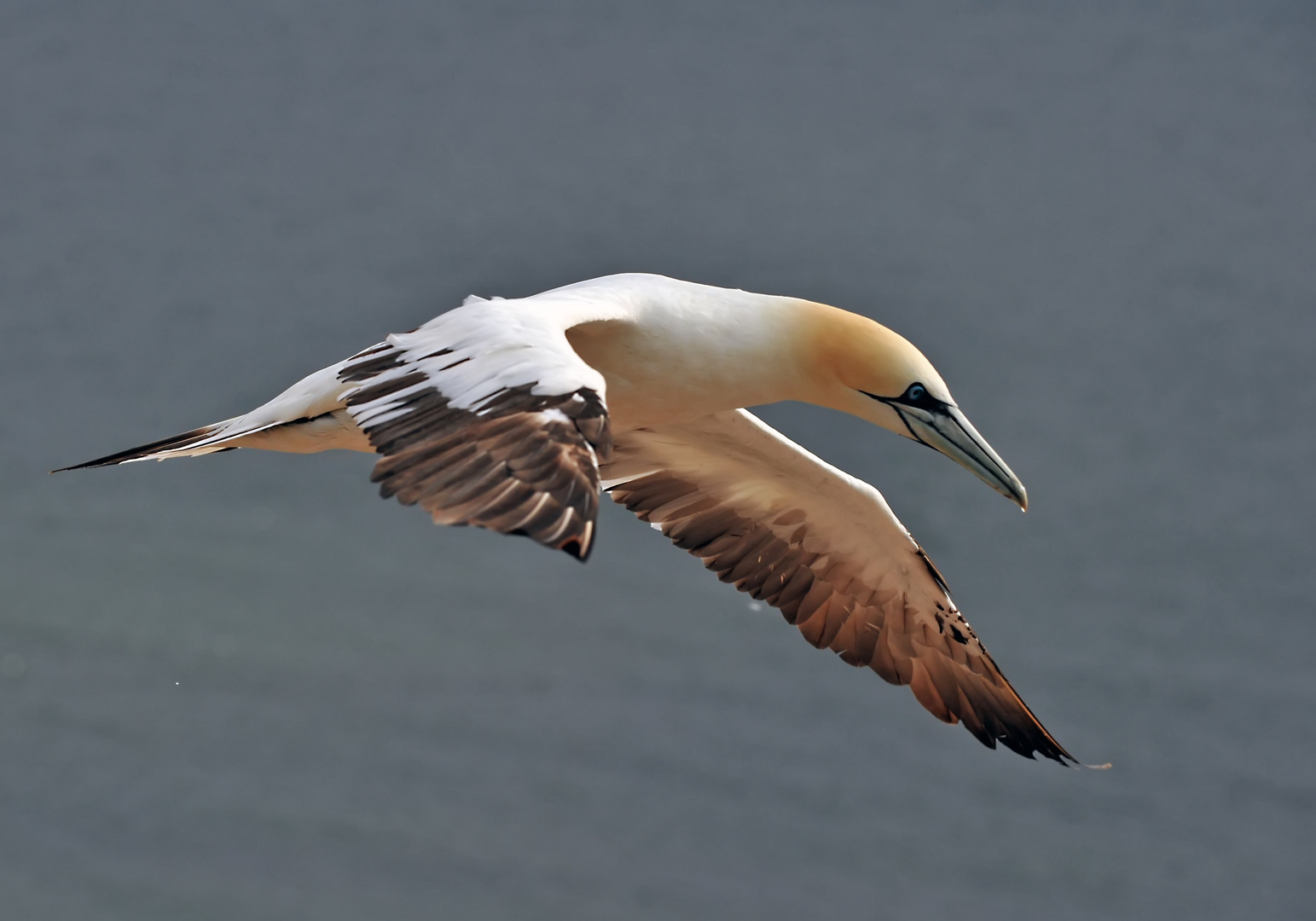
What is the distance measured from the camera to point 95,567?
27.8ft

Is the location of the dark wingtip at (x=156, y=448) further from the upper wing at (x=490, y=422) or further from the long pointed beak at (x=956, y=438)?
the long pointed beak at (x=956, y=438)

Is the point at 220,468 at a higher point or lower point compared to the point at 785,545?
lower

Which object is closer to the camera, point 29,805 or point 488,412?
point 488,412

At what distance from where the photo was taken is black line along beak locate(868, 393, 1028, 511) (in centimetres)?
413

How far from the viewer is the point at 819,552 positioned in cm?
522

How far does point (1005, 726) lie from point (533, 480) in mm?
2720

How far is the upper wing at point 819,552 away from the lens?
16.4ft

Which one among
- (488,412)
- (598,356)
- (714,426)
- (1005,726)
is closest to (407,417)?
(488,412)

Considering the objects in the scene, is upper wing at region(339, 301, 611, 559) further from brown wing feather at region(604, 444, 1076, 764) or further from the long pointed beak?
brown wing feather at region(604, 444, 1076, 764)

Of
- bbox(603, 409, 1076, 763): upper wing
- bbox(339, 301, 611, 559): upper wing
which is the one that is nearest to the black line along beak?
bbox(603, 409, 1076, 763): upper wing

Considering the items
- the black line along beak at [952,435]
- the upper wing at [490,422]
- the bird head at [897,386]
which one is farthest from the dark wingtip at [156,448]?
the black line along beak at [952,435]

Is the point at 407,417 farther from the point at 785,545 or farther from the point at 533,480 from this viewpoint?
the point at 785,545

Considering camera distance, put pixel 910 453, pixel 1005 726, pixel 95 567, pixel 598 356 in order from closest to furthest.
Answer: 1. pixel 598 356
2. pixel 1005 726
3. pixel 910 453
4. pixel 95 567

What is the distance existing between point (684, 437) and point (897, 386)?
44.7 inches
